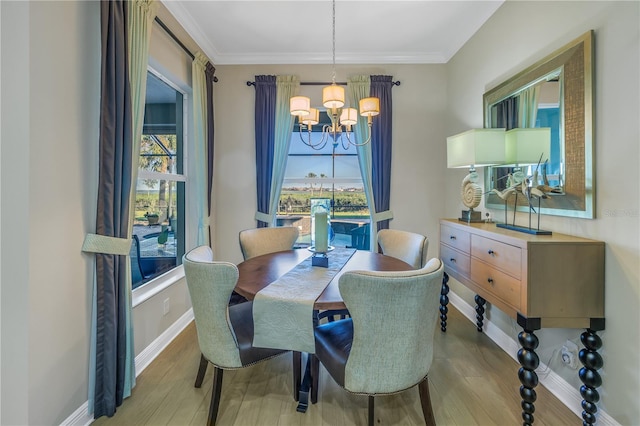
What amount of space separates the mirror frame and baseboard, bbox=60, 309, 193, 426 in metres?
2.91

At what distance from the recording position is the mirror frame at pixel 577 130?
1.63 meters

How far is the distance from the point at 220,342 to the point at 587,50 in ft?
8.13

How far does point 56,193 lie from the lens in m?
1.48

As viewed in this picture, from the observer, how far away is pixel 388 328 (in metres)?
1.31

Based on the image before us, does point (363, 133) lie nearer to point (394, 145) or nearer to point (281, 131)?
point (394, 145)

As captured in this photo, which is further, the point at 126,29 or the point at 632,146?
the point at 126,29

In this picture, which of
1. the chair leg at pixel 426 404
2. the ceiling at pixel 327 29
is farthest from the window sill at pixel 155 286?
the ceiling at pixel 327 29

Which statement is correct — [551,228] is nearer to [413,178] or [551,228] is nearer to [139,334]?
[413,178]

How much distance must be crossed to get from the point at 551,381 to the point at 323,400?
1454 mm

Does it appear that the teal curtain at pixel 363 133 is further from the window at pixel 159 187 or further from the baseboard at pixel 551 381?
the window at pixel 159 187

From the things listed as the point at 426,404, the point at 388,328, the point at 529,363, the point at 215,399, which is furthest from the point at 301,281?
the point at 529,363

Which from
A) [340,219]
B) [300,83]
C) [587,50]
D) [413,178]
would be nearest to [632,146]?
[587,50]

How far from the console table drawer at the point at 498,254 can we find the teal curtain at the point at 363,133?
1.55 m

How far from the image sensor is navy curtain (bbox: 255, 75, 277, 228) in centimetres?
349
